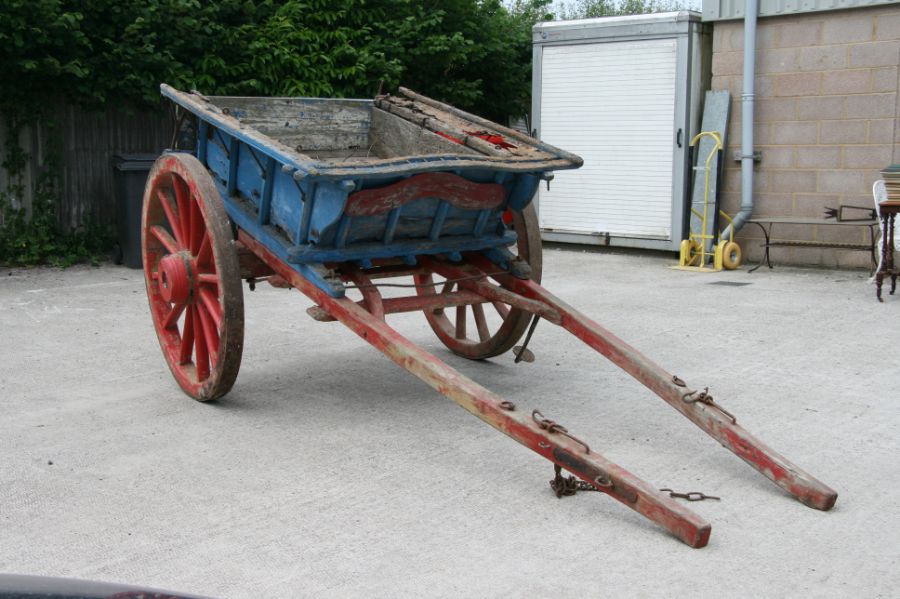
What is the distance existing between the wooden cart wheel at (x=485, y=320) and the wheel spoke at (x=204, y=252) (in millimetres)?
1113

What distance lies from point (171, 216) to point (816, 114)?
6960mm

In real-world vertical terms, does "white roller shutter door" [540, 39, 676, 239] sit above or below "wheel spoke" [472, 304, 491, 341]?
above

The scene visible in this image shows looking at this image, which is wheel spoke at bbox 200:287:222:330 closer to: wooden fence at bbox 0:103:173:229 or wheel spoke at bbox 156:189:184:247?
wheel spoke at bbox 156:189:184:247

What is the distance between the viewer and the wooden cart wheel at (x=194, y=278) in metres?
4.97

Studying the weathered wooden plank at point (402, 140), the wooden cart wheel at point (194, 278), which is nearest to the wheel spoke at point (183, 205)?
the wooden cart wheel at point (194, 278)

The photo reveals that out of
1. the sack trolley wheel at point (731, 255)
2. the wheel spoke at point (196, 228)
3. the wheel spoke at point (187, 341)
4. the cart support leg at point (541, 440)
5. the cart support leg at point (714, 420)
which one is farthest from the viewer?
the sack trolley wheel at point (731, 255)

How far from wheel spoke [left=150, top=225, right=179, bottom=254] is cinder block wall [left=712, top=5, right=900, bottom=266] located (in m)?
6.79

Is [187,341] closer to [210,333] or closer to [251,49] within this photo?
[210,333]

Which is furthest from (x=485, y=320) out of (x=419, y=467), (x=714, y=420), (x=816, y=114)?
(x=816, y=114)

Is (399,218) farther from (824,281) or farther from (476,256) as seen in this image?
(824,281)

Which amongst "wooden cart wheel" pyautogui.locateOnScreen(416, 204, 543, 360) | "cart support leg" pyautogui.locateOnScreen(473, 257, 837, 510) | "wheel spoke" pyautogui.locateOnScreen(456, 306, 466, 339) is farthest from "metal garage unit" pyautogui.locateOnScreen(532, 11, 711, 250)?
"cart support leg" pyautogui.locateOnScreen(473, 257, 837, 510)

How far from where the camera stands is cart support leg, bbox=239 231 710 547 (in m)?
3.58

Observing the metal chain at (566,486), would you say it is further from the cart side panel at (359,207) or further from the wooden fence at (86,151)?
the wooden fence at (86,151)

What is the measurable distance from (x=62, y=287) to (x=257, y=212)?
4.39 metres
